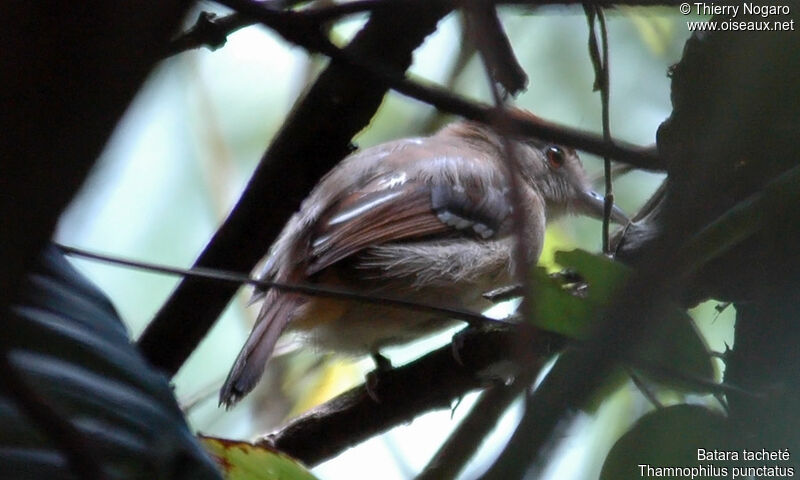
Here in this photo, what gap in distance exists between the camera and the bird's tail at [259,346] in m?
2.69

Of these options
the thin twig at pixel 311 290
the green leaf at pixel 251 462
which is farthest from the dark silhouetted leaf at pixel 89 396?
the green leaf at pixel 251 462

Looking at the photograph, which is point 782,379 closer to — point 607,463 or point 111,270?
point 607,463

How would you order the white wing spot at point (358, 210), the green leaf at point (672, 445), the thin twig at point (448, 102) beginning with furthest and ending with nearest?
the white wing spot at point (358, 210) → the green leaf at point (672, 445) → the thin twig at point (448, 102)

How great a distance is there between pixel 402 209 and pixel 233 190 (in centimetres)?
92

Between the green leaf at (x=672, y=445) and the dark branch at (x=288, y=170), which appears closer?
the green leaf at (x=672, y=445)

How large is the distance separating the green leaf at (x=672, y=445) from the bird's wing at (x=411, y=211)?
2.00m

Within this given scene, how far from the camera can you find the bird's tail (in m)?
2.69

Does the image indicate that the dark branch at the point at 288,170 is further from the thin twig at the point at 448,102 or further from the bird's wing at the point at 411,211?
the bird's wing at the point at 411,211

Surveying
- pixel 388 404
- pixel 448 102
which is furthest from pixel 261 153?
pixel 448 102

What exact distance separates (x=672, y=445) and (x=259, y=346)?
182 cm

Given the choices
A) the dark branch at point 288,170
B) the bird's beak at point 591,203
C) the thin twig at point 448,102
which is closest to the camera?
the thin twig at point 448,102

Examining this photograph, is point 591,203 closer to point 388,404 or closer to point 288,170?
point 388,404

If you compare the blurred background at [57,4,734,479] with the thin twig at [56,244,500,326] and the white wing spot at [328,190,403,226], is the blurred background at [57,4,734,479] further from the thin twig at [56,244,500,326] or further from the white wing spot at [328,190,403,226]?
the thin twig at [56,244,500,326]

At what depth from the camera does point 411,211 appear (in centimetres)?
346
